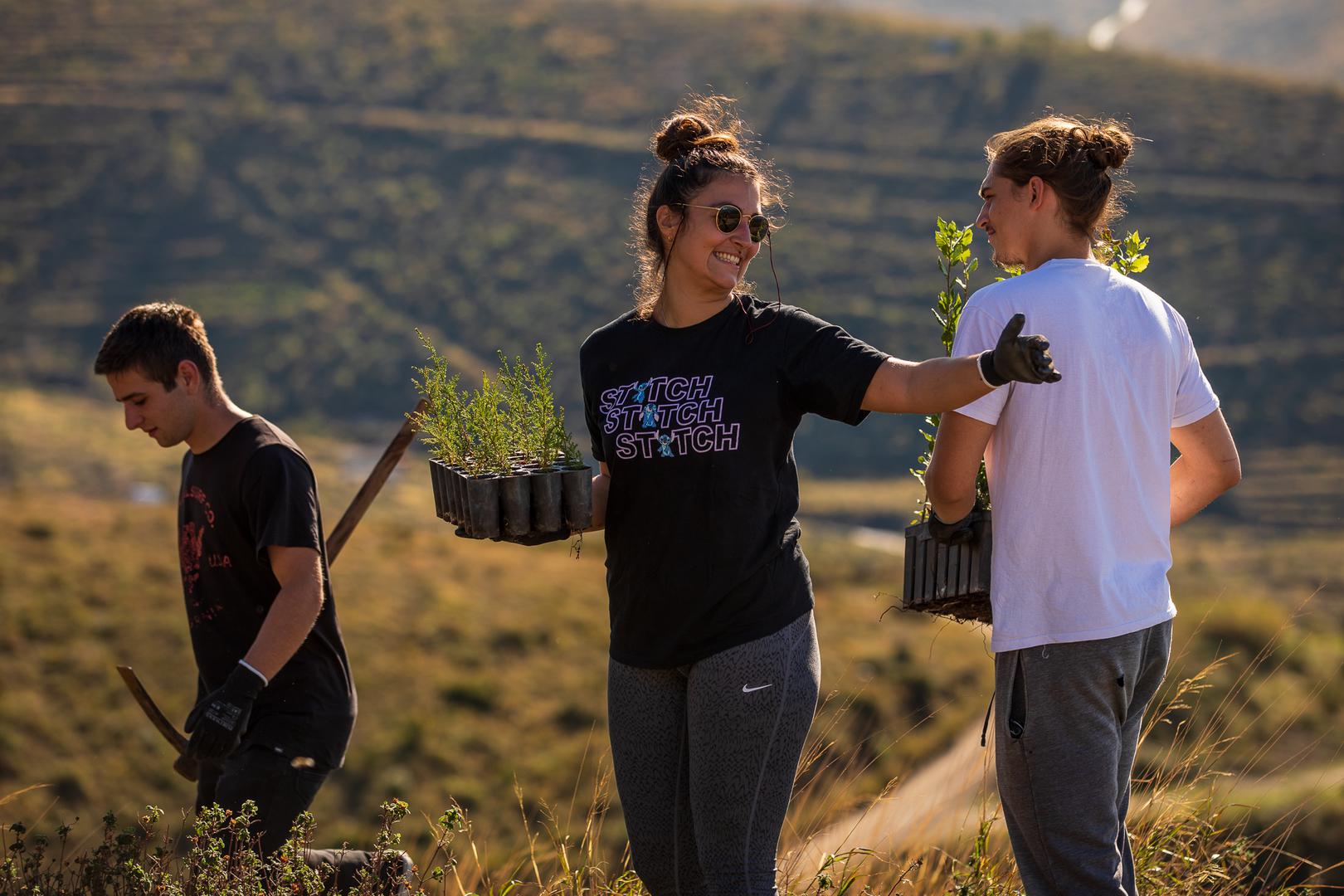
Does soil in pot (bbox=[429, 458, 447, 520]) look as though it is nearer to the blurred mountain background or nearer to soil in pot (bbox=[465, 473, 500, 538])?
soil in pot (bbox=[465, 473, 500, 538])

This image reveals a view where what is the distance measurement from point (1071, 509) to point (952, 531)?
0.39 meters

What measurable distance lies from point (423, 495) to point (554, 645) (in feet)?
67.7

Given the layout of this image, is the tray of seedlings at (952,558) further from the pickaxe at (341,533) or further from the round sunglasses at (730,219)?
the pickaxe at (341,533)

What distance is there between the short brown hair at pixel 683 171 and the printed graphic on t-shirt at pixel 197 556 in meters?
1.28

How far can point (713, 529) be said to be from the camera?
2.98 meters

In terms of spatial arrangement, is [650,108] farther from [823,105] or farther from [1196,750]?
[1196,750]

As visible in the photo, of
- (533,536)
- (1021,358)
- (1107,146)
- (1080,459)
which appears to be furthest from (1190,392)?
(533,536)

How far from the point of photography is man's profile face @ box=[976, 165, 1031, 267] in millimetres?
2908

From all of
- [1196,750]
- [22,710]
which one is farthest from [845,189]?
[1196,750]

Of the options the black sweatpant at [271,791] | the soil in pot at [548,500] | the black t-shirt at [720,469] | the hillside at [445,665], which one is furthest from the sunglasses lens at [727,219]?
the hillside at [445,665]

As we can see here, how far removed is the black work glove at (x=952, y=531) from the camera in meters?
3.10

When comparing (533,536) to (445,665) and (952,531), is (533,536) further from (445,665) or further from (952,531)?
(445,665)

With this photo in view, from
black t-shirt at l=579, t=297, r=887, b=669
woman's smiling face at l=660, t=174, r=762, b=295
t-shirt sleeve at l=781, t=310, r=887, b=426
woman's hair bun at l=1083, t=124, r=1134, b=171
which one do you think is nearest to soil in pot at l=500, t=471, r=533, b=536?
black t-shirt at l=579, t=297, r=887, b=669

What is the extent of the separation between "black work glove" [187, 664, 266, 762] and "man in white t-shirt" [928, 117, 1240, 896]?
1724 millimetres
